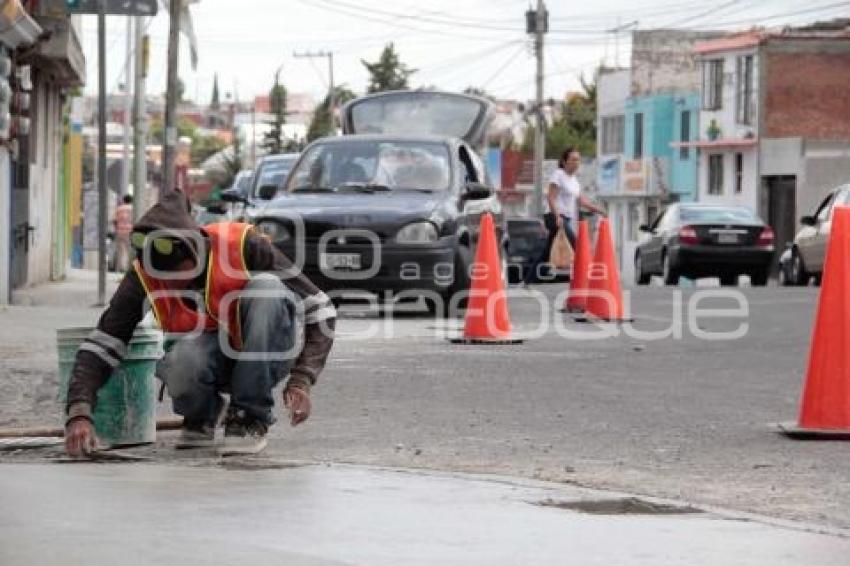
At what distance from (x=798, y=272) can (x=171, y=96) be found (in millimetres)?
10090

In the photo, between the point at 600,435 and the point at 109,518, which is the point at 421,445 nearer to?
the point at 600,435

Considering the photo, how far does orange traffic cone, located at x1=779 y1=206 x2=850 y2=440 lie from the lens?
10148mm

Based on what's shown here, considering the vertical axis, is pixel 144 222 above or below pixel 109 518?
above

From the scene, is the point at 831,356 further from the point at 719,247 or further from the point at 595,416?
the point at 719,247

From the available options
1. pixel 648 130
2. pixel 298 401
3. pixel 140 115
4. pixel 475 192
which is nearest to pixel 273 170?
pixel 475 192

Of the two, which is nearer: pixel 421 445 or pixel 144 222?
pixel 144 222

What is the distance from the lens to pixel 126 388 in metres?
9.42

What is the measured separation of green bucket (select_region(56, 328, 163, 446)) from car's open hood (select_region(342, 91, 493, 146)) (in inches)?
975

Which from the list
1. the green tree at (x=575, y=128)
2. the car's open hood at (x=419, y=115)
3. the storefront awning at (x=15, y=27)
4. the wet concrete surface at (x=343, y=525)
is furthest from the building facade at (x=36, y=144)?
the green tree at (x=575, y=128)

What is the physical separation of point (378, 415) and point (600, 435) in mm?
1288

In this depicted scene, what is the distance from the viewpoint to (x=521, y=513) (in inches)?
299

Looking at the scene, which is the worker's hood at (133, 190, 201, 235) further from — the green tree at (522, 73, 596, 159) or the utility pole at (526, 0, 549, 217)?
the green tree at (522, 73, 596, 159)

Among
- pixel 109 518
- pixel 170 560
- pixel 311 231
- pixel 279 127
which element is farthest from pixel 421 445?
pixel 279 127

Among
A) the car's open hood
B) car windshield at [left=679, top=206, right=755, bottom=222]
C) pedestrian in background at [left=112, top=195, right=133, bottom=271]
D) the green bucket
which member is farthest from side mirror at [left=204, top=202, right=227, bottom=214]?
the green bucket
